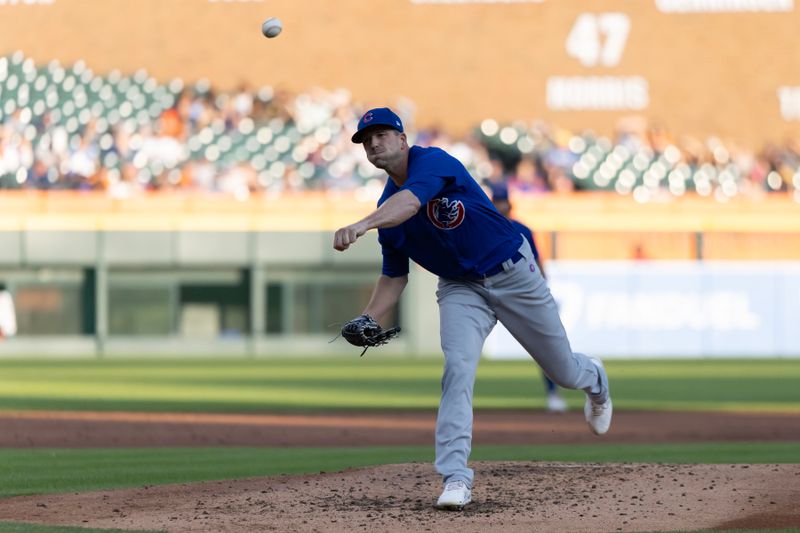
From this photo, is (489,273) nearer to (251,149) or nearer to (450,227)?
(450,227)

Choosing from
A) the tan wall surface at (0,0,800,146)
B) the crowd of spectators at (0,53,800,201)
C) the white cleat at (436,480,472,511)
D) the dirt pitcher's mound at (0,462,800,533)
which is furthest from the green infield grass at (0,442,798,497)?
the tan wall surface at (0,0,800,146)

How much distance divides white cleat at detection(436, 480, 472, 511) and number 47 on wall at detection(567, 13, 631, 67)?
1170 inches

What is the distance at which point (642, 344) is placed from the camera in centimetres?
2709

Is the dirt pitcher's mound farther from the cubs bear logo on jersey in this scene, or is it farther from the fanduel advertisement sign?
the fanduel advertisement sign

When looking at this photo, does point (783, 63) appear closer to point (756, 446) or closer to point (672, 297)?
point (672, 297)

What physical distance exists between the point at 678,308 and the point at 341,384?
9.37 m

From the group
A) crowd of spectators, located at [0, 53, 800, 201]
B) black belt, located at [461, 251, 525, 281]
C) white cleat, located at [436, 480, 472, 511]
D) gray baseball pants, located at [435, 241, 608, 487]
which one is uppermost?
crowd of spectators, located at [0, 53, 800, 201]

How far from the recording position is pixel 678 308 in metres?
27.2

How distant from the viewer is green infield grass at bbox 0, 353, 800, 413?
1611 centimetres

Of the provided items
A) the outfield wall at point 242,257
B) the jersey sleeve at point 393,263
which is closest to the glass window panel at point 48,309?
the outfield wall at point 242,257

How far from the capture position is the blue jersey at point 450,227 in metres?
6.31

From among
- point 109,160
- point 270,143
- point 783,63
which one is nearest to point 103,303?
point 109,160

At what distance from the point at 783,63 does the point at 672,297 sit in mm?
11347

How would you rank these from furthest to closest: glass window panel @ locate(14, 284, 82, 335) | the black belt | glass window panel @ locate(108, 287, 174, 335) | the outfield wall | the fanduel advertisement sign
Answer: glass window panel @ locate(108, 287, 174, 335) < glass window panel @ locate(14, 284, 82, 335) < the outfield wall < the fanduel advertisement sign < the black belt
